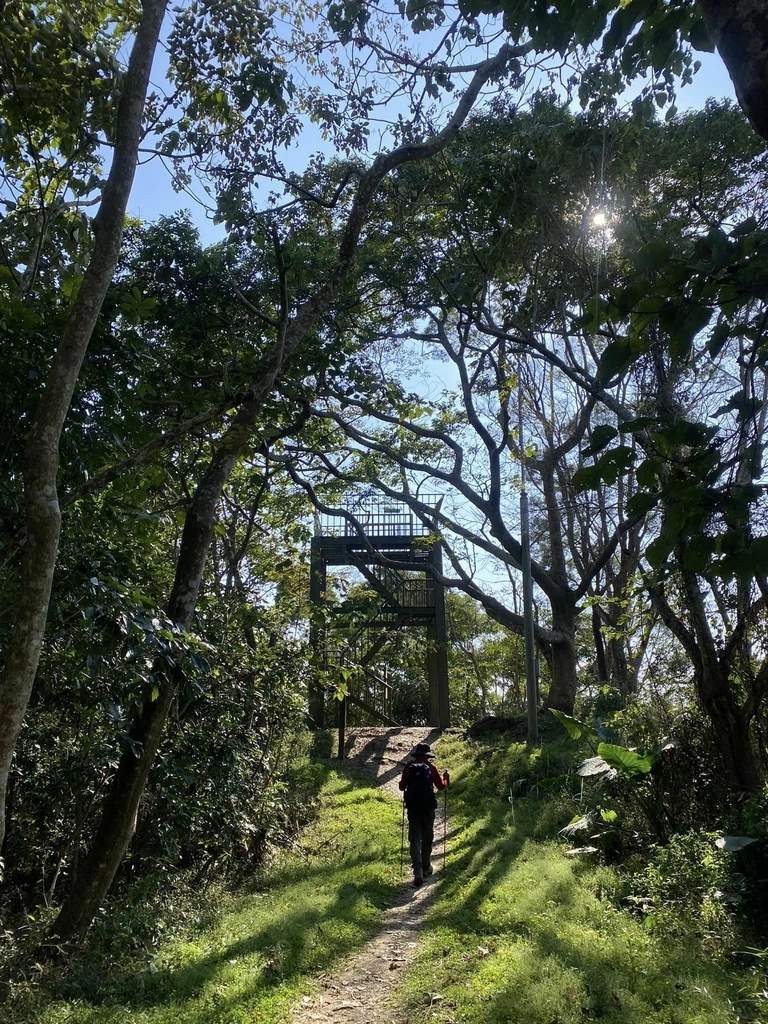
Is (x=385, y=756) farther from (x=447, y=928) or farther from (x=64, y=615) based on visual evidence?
(x=64, y=615)

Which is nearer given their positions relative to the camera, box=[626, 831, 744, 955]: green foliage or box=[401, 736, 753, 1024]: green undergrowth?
box=[401, 736, 753, 1024]: green undergrowth

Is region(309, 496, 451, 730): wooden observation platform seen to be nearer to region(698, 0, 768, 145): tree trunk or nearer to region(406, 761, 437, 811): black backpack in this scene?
region(406, 761, 437, 811): black backpack

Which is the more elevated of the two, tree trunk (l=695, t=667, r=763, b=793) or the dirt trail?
tree trunk (l=695, t=667, r=763, b=793)

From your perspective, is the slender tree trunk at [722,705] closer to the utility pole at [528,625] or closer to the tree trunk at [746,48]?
the utility pole at [528,625]

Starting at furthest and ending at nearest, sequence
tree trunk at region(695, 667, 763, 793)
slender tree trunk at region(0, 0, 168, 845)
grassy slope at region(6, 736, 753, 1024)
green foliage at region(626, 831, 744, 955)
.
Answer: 1. tree trunk at region(695, 667, 763, 793)
2. green foliage at region(626, 831, 744, 955)
3. grassy slope at region(6, 736, 753, 1024)
4. slender tree trunk at region(0, 0, 168, 845)

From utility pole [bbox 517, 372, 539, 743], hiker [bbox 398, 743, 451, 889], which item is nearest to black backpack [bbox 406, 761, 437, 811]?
hiker [bbox 398, 743, 451, 889]

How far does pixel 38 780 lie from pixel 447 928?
4.18m

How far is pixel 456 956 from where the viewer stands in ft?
19.7

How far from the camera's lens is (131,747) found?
18.2 feet

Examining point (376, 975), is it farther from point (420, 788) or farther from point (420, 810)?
point (420, 788)

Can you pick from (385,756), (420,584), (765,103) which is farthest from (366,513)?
(765,103)

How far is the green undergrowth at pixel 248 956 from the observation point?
4.86m

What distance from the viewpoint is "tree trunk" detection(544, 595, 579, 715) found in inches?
658

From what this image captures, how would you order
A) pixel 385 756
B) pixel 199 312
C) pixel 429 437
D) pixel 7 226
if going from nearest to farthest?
pixel 7 226 → pixel 199 312 → pixel 429 437 → pixel 385 756
